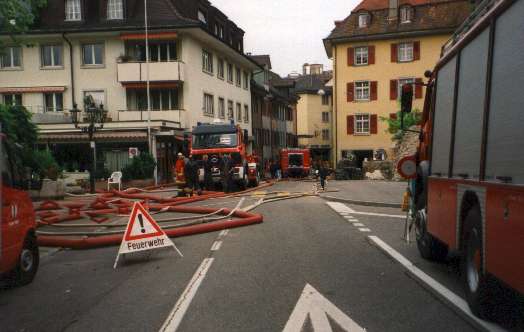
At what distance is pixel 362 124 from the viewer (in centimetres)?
5034

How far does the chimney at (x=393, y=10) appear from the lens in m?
49.8

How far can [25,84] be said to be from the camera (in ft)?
128

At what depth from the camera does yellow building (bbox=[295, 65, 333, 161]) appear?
86.8 metres

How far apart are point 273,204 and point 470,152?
46.3 ft

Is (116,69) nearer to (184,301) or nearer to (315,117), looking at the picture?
(184,301)

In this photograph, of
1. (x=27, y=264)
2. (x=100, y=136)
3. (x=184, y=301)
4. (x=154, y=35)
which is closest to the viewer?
(x=184, y=301)

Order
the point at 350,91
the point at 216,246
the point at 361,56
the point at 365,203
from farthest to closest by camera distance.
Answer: the point at 350,91
the point at 361,56
the point at 365,203
the point at 216,246

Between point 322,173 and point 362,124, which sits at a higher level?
point 362,124

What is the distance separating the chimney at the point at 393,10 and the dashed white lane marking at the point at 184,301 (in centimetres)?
4533

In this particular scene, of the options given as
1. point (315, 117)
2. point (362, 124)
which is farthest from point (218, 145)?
point (315, 117)

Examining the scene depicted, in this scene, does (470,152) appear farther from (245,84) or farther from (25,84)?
(245,84)

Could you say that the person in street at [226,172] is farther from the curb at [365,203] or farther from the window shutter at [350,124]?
the window shutter at [350,124]

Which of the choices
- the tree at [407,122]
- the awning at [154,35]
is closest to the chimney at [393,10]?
the tree at [407,122]

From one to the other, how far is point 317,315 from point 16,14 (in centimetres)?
1445
